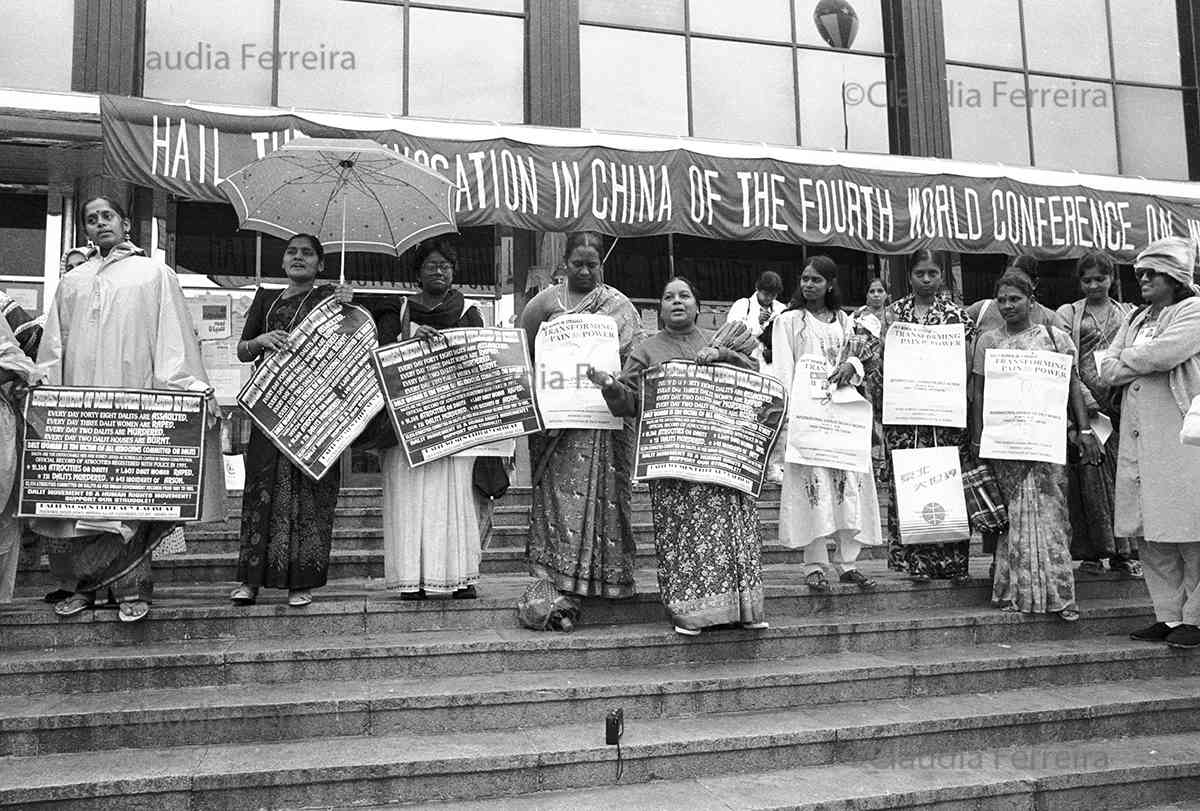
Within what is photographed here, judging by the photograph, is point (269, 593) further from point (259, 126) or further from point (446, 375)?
point (259, 126)

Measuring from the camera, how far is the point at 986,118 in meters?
11.5

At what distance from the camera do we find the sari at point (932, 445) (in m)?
5.38

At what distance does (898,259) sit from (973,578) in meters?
6.60

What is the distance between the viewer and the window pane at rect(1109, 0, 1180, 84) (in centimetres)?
1210

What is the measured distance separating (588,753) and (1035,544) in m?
2.91

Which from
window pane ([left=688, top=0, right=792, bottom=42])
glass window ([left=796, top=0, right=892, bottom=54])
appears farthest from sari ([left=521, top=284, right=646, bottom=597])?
glass window ([left=796, top=0, right=892, bottom=54])

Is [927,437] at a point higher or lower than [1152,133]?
lower

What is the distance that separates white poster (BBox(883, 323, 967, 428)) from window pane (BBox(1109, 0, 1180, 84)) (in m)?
9.21

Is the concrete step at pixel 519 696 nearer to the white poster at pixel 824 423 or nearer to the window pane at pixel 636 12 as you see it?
the white poster at pixel 824 423

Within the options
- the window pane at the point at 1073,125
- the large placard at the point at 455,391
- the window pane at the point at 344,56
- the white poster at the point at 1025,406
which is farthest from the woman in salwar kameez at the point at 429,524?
the window pane at the point at 1073,125

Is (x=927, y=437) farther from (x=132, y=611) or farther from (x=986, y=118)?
(x=986, y=118)

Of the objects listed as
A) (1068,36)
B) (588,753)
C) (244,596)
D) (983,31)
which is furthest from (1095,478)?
(1068,36)

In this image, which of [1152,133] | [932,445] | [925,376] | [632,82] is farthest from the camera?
[1152,133]

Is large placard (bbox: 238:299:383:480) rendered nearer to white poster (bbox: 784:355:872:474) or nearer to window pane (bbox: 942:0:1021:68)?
white poster (bbox: 784:355:872:474)
